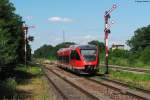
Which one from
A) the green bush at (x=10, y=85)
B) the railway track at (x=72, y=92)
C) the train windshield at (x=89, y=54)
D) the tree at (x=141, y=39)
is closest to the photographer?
the railway track at (x=72, y=92)

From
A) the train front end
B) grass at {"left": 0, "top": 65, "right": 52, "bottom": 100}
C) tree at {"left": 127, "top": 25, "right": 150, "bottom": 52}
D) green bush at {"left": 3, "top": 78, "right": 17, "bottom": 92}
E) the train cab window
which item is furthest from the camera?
tree at {"left": 127, "top": 25, "right": 150, "bottom": 52}

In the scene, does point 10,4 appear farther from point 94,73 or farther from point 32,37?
point 32,37

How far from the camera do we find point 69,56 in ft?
177

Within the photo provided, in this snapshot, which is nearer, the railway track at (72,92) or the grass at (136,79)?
the railway track at (72,92)

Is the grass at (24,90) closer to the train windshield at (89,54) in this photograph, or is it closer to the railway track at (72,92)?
the railway track at (72,92)

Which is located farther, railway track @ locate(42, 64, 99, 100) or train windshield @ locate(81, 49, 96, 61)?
train windshield @ locate(81, 49, 96, 61)

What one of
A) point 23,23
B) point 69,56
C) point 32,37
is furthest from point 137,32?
point 69,56

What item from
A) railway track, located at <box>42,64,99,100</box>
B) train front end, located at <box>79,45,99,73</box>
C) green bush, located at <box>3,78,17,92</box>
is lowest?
railway track, located at <box>42,64,99,100</box>

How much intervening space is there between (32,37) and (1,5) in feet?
160

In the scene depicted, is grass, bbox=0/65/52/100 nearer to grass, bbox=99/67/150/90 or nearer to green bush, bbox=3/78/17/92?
green bush, bbox=3/78/17/92

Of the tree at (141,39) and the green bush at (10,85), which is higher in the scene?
the tree at (141,39)

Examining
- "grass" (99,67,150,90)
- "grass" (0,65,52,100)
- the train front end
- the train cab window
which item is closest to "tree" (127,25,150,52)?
the train cab window

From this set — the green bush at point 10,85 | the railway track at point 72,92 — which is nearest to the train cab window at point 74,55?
the railway track at point 72,92

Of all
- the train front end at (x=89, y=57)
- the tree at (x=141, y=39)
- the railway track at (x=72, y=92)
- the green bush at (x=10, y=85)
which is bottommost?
the railway track at (x=72, y=92)
